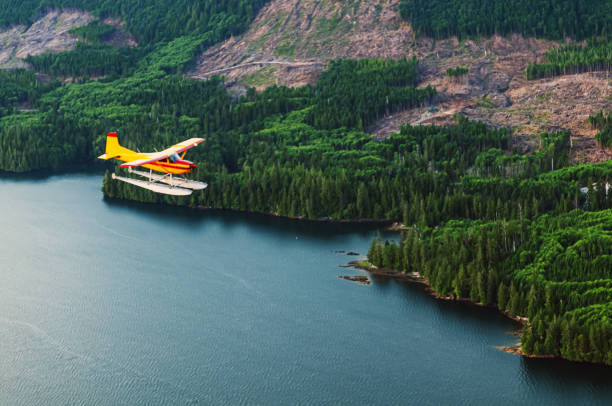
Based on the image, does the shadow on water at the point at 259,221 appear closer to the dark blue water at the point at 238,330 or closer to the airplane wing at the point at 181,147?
the dark blue water at the point at 238,330

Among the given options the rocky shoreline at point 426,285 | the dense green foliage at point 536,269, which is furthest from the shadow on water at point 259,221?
the rocky shoreline at point 426,285

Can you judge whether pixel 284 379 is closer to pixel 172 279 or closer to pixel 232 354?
pixel 232 354

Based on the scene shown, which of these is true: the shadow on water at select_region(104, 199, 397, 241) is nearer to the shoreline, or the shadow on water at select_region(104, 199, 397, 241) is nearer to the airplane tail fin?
the shoreline

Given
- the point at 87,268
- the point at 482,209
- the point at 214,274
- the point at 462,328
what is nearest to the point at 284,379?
the point at 462,328

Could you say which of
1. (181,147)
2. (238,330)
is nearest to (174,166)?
(181,147)

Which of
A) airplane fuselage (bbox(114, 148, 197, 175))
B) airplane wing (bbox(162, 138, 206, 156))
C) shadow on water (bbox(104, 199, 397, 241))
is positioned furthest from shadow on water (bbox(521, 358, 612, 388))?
airplane wing (bbox(162, 138, 206, 156))

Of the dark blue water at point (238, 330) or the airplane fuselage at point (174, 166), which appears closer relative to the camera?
the dark blue water at point (238, 330)
